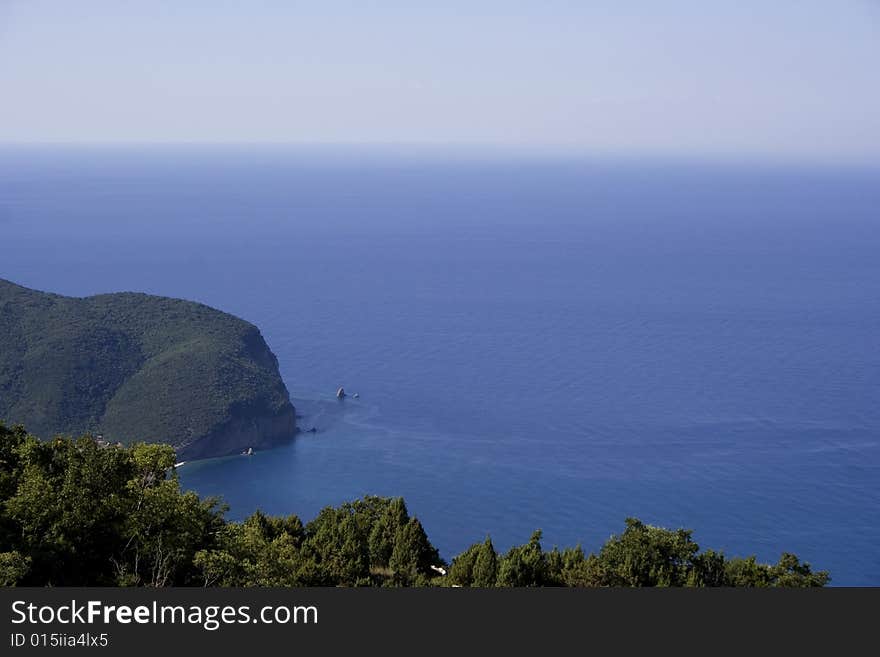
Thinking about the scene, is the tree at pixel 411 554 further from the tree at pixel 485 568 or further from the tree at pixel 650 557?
the tree at pixel 650 557

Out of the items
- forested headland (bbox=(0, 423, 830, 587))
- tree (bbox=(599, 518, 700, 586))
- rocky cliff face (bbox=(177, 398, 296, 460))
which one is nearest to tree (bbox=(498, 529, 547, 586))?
forested headland (bbox=(0, 423, 830, 587))

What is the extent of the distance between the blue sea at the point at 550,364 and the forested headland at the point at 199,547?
24.3m

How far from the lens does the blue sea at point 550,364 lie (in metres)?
48.1

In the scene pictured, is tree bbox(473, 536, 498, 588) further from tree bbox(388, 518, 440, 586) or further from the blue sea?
the blue sea

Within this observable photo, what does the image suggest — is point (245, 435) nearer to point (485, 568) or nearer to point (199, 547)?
point (485, 568)

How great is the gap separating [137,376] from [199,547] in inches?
1841

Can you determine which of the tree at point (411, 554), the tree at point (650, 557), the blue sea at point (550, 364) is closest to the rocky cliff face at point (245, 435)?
the blue sea at point (550, 364)

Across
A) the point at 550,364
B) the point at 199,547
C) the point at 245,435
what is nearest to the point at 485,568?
the point at 199,547

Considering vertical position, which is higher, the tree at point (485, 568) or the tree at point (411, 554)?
the tree at point (485, 568)

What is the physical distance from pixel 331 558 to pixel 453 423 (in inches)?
1663

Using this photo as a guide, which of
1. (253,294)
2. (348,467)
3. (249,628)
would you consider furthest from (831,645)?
(253,294)

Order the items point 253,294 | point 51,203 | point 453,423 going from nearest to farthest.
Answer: point 453,423
point 253,294
point 51,203

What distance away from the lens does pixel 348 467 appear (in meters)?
52.7

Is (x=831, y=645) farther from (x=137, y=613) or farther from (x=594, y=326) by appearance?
(x=594, y=326)
